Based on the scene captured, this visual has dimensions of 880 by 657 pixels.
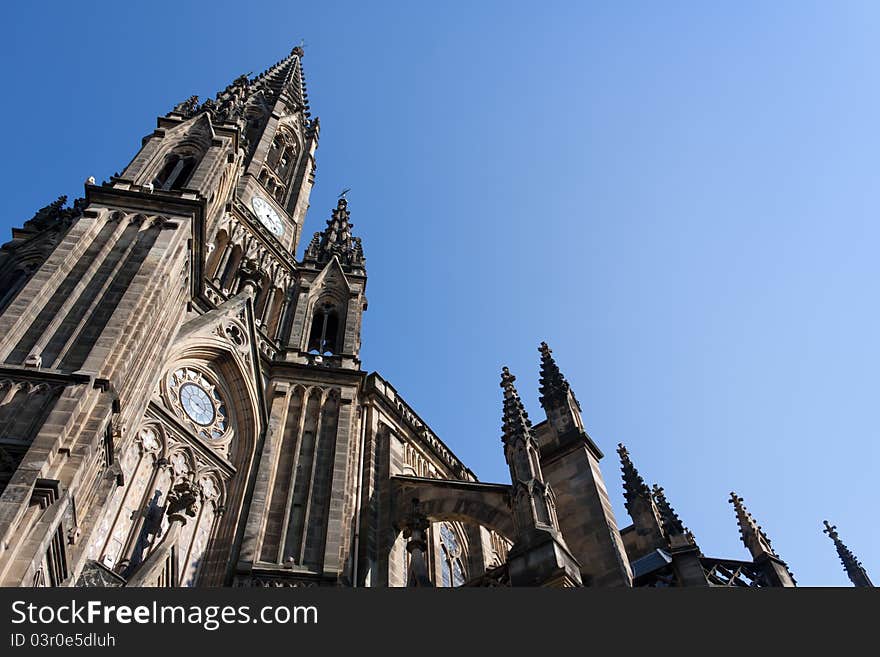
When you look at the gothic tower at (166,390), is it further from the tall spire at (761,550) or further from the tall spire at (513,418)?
the tall spire at (761,550)

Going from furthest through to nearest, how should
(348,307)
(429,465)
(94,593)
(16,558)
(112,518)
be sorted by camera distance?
(348,307) < (429,465) < (112,518) < (16,558) < (94,593)

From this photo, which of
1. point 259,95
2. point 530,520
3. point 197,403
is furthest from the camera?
point 259,95

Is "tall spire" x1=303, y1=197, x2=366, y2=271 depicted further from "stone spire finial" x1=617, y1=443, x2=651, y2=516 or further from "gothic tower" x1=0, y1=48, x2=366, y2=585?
"stone spire finial" x1=617, y1=443, x2=651, y2=516

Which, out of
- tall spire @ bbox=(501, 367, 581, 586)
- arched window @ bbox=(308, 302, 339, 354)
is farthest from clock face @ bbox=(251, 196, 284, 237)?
tall spire @ bbox=(501, 367, 581, 586)

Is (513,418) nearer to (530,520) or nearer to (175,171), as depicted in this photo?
(530,520)

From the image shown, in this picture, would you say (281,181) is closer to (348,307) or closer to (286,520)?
(348,307)

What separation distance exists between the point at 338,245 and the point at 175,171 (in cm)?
890

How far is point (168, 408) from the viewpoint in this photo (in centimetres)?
1627

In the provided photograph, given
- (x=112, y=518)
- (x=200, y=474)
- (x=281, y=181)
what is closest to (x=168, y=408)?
(x=200, y=474)

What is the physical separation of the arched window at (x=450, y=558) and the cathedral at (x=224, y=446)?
0.27ft

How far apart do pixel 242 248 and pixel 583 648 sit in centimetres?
2194

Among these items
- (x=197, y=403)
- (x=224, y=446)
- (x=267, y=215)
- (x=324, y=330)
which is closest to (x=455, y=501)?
(x=224, y=446)

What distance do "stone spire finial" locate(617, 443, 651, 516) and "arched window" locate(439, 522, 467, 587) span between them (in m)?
6.36

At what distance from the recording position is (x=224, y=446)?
17.2 m
